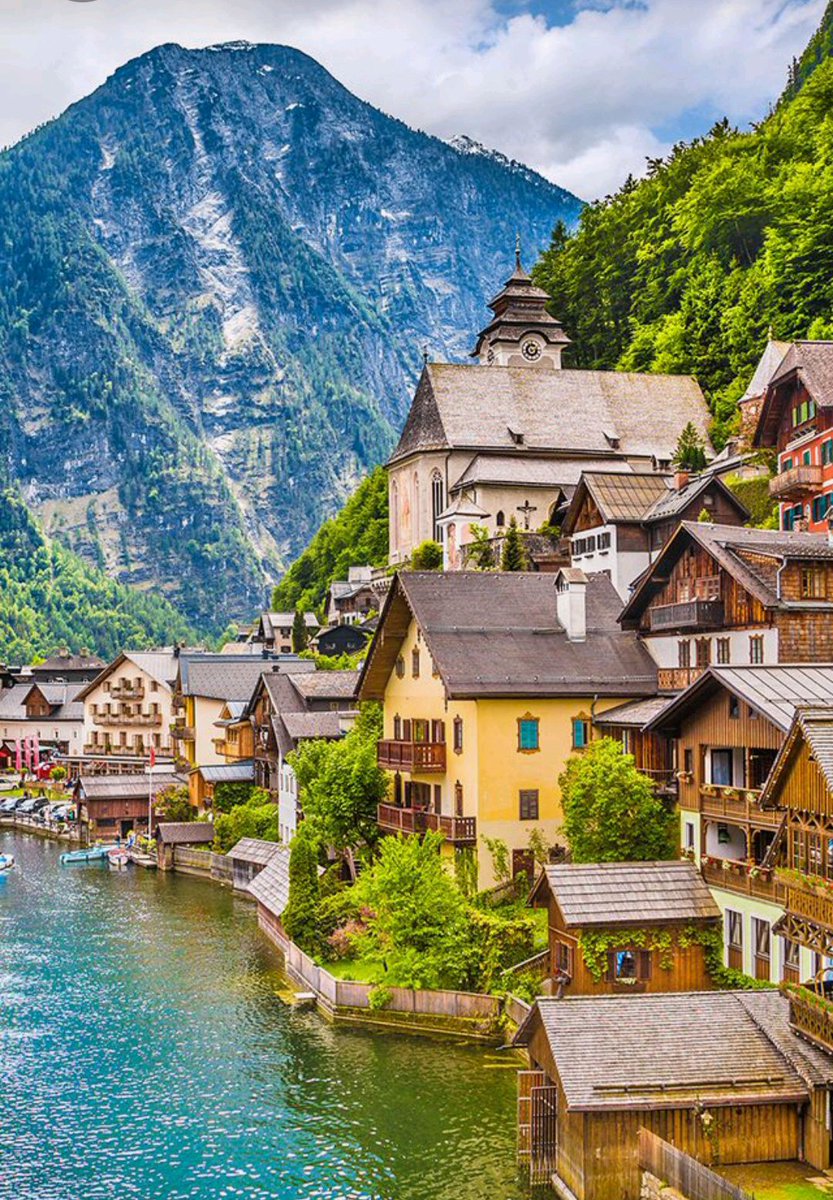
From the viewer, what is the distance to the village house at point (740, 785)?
34094mm

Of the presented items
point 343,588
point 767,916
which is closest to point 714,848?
point 767,916

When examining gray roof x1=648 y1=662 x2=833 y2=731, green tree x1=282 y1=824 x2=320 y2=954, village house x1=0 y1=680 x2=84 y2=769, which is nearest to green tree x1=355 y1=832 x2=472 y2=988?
green tree x1=282 y1=824 x2=320 y2=954

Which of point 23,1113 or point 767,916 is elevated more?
point 767,916

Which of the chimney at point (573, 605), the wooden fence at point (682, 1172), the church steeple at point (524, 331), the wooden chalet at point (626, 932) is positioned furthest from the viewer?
the church steeple at point (524, 331)

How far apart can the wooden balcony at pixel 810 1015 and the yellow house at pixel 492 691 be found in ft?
55.8

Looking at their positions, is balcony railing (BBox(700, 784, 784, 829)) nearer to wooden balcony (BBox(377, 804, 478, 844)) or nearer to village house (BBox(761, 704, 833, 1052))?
village house (BBox(761, 704, 833, 1052))

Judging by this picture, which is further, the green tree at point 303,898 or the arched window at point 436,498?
the arched window at point 436,498

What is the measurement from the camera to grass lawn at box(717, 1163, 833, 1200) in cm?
2627

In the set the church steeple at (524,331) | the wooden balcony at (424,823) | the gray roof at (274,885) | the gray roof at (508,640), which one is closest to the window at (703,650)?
the gray roof at (508,640)

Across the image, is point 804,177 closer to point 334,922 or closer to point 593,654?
point 593,654

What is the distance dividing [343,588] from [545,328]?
31.0 meters

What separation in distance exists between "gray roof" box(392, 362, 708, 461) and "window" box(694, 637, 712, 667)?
58300mm

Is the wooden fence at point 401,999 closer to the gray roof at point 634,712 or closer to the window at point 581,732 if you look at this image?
the gray roof at point 634,712

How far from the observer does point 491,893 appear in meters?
45.4
